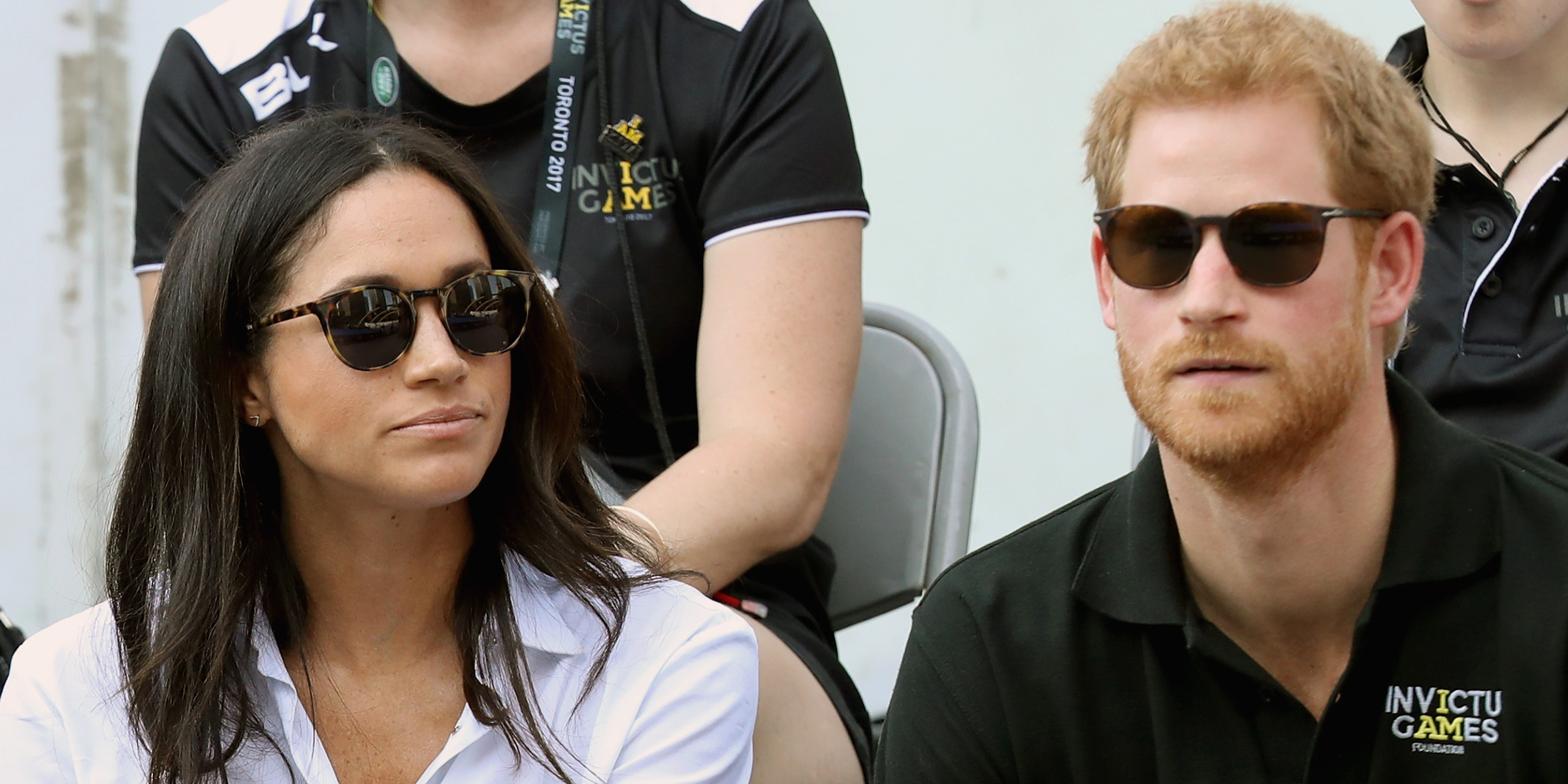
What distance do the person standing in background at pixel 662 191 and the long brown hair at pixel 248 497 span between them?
0.18 meters

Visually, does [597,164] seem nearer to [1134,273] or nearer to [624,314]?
[624,314]

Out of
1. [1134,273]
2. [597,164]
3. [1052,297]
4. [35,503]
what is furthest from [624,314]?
[35,503]

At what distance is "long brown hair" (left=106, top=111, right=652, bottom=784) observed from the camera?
1.81 metres

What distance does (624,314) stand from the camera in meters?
2.38

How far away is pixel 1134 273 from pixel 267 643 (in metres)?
1.05

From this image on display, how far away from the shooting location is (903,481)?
2.56 meters

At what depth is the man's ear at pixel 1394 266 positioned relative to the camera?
67.0 inches

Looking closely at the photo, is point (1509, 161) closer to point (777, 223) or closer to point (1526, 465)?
point (1526, 465)

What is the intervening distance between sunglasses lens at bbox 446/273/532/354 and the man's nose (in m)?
0.76

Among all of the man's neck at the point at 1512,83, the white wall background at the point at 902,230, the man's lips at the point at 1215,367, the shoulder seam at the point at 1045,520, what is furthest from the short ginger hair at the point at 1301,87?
the white wall background at the point at 902,230

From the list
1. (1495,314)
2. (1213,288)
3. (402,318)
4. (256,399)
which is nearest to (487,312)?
(402,318)

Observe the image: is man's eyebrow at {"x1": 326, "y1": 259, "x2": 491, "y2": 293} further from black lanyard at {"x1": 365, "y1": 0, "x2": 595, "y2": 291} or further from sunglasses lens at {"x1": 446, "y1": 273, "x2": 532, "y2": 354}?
black lanyard at {"x1": 365, "y1": 0, "x2": 595, "y2": 291}

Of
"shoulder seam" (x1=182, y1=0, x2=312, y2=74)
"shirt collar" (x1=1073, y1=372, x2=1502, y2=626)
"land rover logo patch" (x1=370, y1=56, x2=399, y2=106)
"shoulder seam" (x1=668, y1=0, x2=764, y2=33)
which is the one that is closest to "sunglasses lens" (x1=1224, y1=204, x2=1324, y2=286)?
"shirt collar" (x1=1073, y1=372, x2=1502, y2=626)

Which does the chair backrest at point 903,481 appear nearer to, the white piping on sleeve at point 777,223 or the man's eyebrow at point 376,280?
the white piping on sleeve at point 777,223
